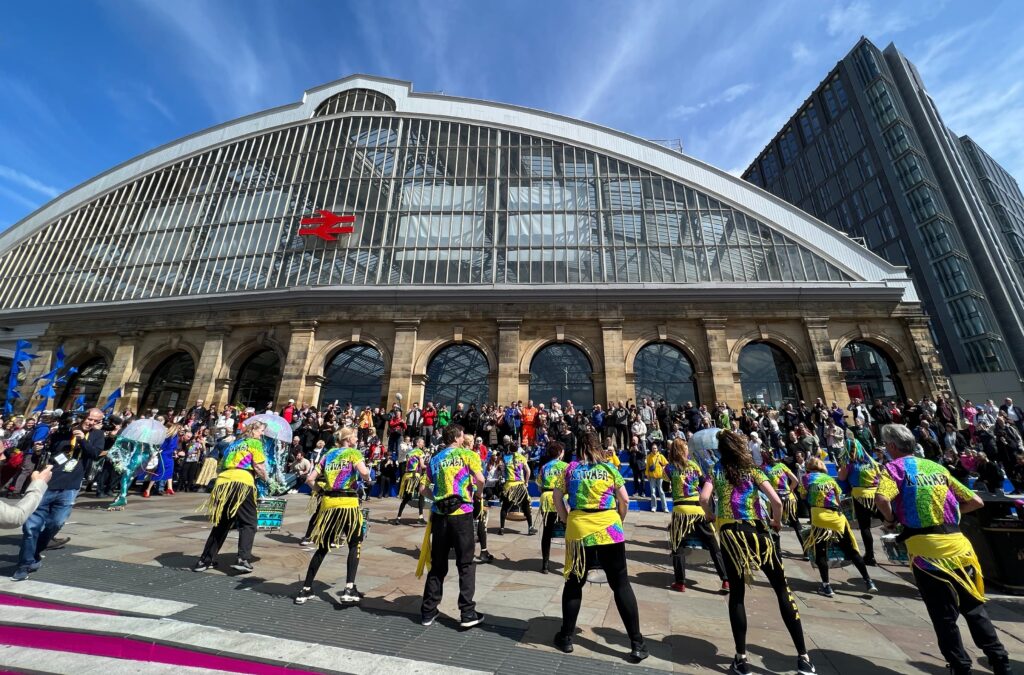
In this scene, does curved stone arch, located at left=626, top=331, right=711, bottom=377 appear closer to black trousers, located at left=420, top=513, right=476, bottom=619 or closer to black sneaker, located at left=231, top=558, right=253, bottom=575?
black trousers, located at left=420, top=513, right=476, bottom=619

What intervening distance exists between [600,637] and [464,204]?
21559 millimetres

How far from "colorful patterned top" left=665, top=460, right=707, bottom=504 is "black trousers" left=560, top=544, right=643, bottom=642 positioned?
2680 millimetres

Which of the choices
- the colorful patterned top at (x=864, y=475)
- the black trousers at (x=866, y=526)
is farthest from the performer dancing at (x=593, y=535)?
the black trousers at (x=866, y=526)

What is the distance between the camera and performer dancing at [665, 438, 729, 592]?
532 cm

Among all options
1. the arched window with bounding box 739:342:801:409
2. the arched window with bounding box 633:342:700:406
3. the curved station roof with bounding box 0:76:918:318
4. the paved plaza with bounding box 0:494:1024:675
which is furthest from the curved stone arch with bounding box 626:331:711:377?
the paved plaza with bounding box 0:494:1024:675

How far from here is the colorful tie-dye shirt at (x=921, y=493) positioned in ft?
11.2

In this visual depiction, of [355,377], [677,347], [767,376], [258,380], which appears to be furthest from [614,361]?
[258,380]

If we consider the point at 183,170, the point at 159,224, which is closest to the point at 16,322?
the point at 159,224

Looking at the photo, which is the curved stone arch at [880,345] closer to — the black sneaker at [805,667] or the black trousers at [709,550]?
the black trousers at [709,550]

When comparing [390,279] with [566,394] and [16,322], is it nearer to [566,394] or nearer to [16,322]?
[566,394]

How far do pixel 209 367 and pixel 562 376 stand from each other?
1693 centimetres

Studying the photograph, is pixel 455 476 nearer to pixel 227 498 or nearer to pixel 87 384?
pixel 227 498

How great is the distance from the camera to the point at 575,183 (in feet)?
74.4

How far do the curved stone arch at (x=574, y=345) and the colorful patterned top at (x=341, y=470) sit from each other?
528 inches
